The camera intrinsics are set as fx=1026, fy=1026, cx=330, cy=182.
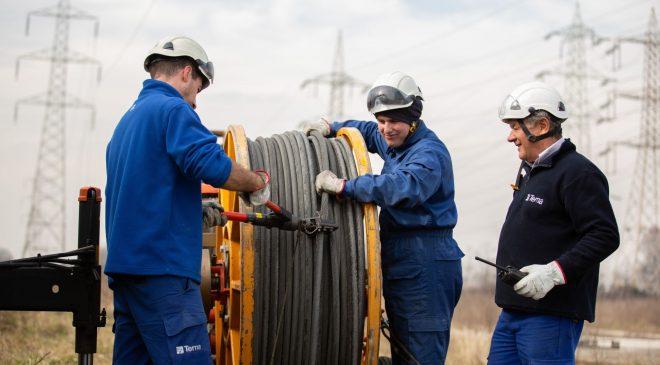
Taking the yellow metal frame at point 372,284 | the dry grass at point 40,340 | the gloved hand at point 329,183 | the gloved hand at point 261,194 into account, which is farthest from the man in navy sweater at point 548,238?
the dry grass at point 40,340

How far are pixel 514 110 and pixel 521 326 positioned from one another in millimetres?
1274

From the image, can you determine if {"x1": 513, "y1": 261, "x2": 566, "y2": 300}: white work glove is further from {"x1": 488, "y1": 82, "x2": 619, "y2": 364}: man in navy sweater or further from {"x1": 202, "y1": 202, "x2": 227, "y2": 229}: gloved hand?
{"x1": 202, "y1": 202, "x2": 227, "y2": 229}: gloved hand

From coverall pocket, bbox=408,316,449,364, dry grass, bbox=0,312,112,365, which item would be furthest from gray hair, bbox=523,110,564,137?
dry grass, bbox=0,312,112,365

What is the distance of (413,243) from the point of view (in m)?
6.53

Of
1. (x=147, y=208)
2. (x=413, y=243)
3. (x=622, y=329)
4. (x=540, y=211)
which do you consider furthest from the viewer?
(x=622, y=329)

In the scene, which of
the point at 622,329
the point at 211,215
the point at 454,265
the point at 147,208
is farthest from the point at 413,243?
the point at 622,329

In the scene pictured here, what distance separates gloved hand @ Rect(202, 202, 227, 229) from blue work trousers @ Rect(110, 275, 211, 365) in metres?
0.51

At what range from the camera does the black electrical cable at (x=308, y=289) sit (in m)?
6.14

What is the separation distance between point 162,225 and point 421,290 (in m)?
1.92

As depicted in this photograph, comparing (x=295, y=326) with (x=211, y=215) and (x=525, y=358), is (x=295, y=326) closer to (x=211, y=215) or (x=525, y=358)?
(x=211, y=215)

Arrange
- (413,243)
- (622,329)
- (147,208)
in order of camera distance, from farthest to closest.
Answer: (622,329) → (413,243) → (147,208)

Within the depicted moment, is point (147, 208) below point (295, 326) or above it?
above

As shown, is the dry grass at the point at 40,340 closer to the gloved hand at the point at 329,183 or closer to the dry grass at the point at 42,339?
the dry grass at the point at 42,339

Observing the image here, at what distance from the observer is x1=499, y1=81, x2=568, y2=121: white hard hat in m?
6.05
